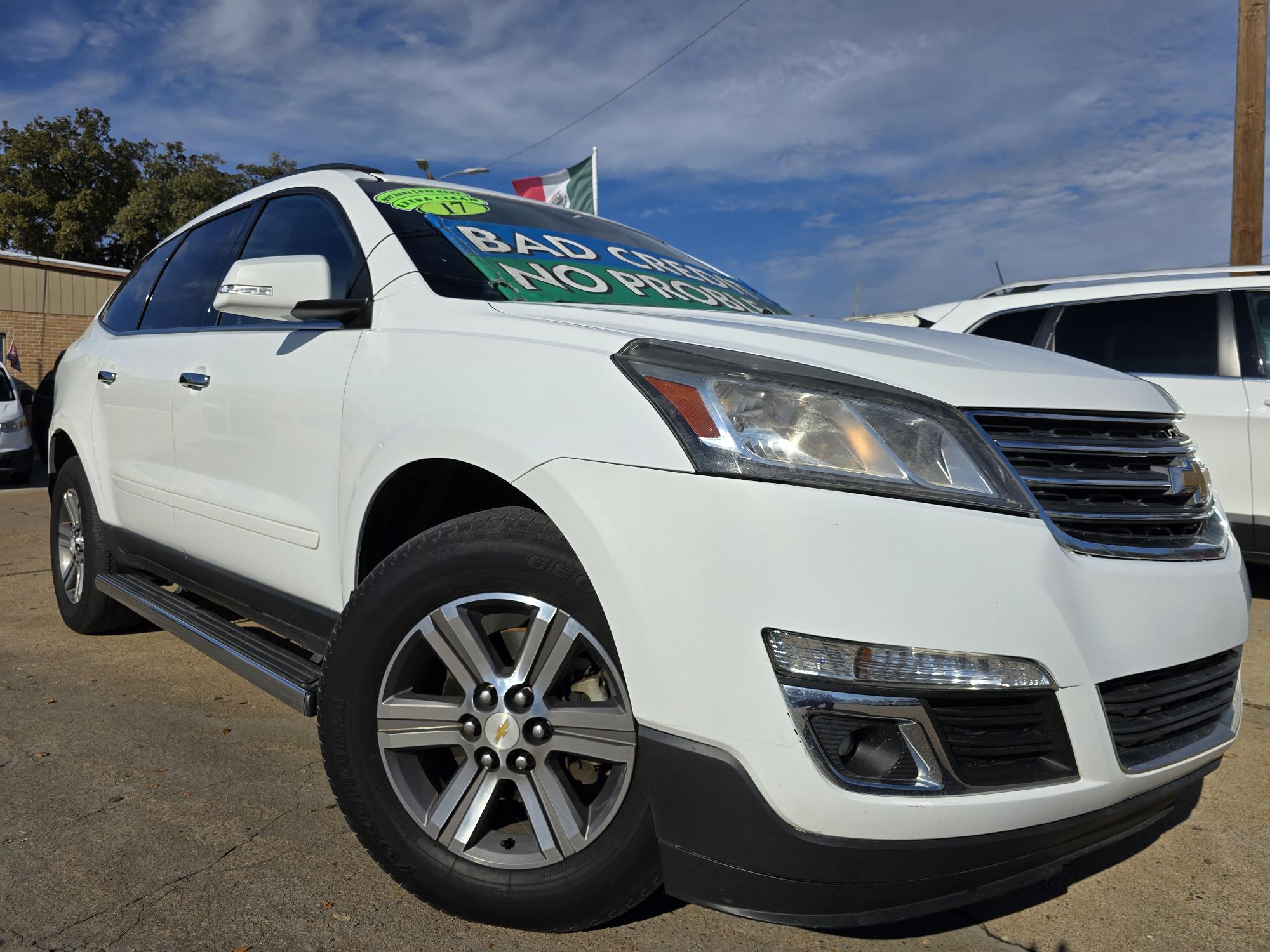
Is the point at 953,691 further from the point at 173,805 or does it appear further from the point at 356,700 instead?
the point at 173,805

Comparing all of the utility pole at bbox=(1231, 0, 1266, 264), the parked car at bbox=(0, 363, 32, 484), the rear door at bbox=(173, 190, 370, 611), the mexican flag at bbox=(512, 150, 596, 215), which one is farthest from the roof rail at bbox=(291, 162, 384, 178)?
the mexican flag at bbox=(512, 150, 596, 215)

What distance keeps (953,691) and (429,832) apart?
3.48 ft

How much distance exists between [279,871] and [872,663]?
1475 millimetres

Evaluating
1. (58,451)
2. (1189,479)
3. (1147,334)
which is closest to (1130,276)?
(1147,334)

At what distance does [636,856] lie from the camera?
167cm

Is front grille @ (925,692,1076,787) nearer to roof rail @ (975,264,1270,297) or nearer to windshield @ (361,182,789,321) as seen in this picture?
windshield @ (361,182,789,321)

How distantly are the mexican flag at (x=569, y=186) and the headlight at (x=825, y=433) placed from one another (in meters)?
13.6

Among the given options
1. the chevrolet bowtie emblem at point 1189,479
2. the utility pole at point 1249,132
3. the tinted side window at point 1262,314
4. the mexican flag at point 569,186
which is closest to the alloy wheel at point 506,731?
the chevrolet bowtie emblem at point 1189,479

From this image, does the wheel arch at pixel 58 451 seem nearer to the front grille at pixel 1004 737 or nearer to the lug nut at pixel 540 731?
the lug nut at pixel 540 731

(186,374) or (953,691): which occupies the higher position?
(186,374)

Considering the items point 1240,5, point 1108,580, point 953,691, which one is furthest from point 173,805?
point 1240,5

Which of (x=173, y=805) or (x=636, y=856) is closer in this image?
(x=636, y=856)

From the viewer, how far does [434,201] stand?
2746 millimetres

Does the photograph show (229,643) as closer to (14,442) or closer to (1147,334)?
(1147,334)
